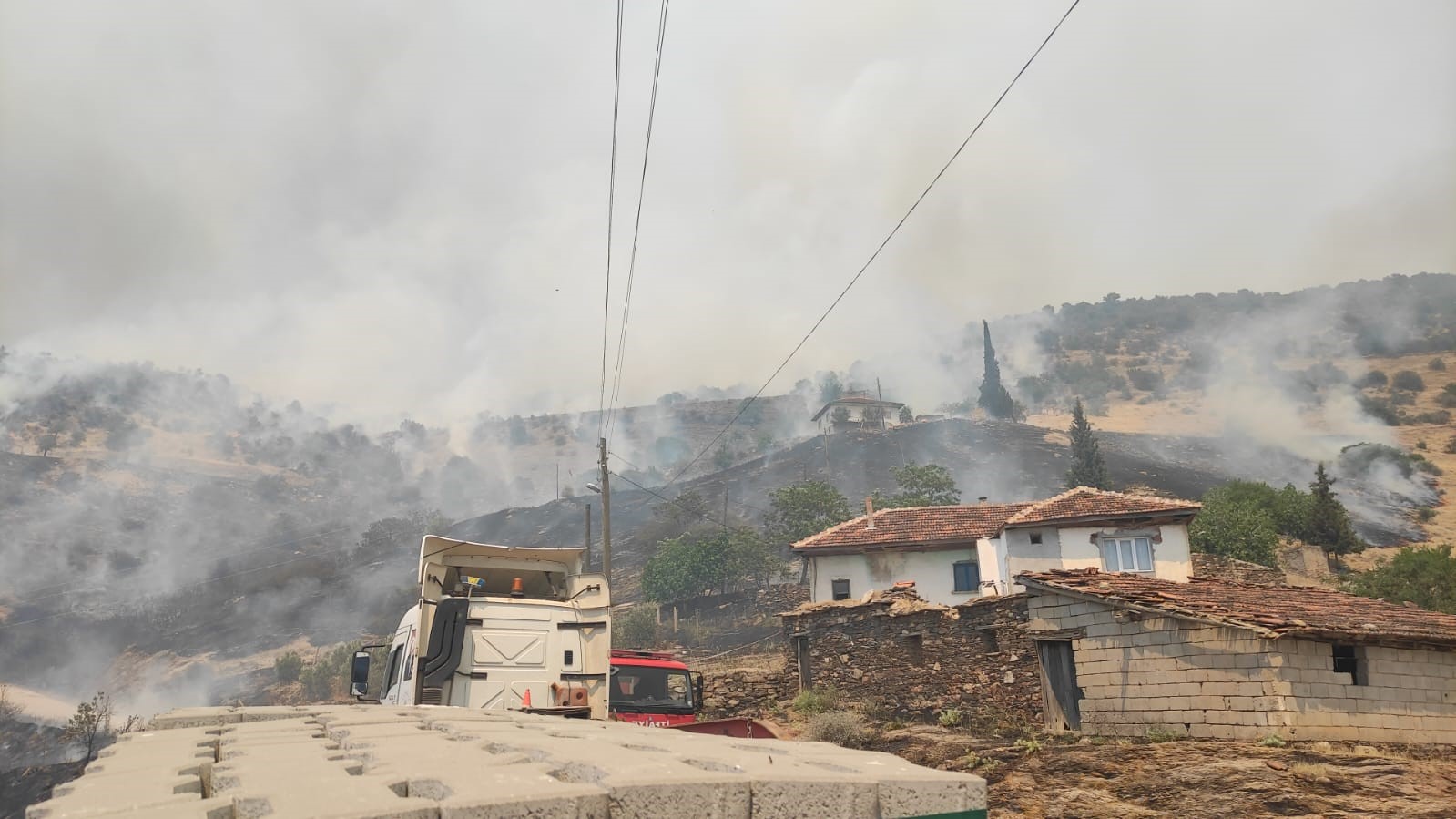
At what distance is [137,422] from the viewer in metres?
119

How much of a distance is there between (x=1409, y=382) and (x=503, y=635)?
124 meters

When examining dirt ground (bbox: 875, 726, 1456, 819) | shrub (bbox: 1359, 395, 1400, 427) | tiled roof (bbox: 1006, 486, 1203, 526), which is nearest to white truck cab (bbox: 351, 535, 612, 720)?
dirt ground (bbox: 875, 726, 1456, 819)

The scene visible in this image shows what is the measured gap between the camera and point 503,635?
38.2ft

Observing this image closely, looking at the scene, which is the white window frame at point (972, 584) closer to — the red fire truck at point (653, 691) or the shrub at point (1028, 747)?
the shrub at point (1028, 747)

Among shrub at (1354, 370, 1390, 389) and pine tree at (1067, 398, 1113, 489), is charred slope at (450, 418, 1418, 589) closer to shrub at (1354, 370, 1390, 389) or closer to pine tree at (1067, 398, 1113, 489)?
pine tree at (1067, 398, 1113, 489)

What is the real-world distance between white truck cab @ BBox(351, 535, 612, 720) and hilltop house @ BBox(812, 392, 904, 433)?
9915 cm

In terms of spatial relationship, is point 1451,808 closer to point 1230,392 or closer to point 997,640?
point 997,640

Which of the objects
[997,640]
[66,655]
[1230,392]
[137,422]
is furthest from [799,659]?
[137,422]

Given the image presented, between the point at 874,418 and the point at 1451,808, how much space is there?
100389 millimetres

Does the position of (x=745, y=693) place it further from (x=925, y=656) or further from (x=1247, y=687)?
(x=1247, y=687)

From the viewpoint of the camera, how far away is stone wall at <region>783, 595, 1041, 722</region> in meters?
20.0

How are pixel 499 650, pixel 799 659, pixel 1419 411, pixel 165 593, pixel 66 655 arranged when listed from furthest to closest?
pixel 1419 411 < pixel 165 593 < pixel 66 655 < pixel 799 659 < pixel 499 650

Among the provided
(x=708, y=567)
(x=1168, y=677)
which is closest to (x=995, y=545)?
(x=1168, y=677)

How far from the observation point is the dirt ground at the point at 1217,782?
40.9 ft
